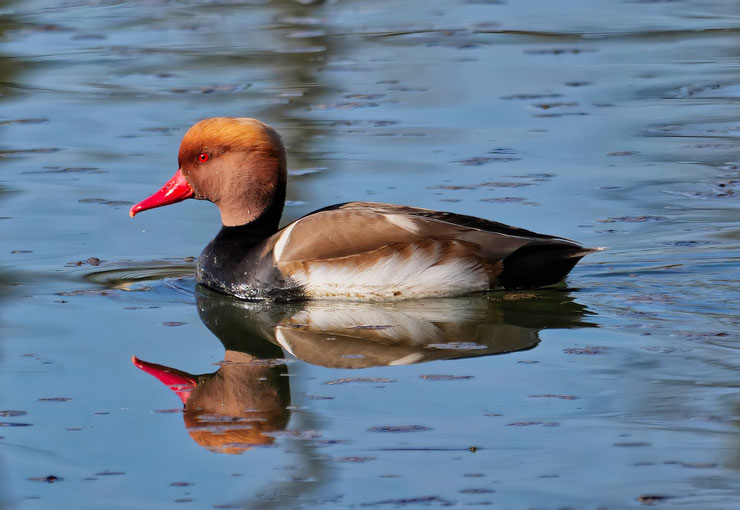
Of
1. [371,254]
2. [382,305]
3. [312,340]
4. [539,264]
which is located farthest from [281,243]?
[539,264]

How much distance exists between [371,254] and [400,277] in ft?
0.79

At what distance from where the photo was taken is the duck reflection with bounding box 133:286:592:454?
6.16 meters

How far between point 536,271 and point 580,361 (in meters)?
1.50

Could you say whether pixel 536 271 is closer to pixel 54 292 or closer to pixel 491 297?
pixel 491 297

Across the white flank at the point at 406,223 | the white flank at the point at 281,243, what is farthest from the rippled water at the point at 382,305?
the white flank at the point at 406,223

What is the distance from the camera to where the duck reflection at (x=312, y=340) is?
243 inches

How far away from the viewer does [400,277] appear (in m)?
8.17

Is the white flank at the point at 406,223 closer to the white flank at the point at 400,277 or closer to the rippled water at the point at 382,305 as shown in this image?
the white flank at the point at 400,277

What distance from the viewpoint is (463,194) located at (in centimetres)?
983

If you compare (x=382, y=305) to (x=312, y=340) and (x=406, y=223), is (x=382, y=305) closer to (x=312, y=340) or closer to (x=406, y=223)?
(x=406, y=223)

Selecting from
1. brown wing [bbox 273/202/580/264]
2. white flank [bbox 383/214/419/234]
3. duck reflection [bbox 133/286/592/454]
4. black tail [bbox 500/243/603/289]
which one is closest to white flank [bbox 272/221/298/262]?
brown wing [bbox 273/202/580/264]

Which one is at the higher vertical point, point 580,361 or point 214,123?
point 214,123

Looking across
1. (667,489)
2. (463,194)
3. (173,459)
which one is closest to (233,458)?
(173,459)

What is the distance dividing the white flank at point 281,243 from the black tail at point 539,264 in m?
1.36
